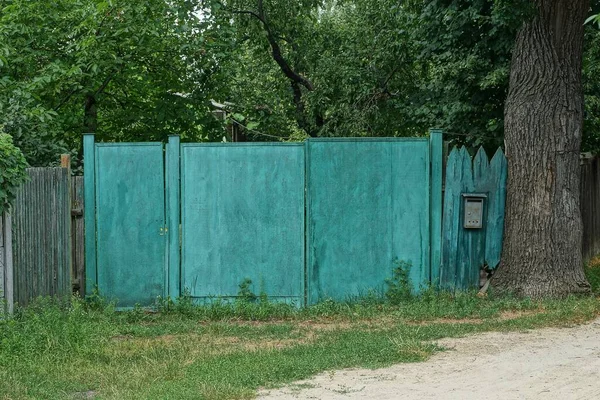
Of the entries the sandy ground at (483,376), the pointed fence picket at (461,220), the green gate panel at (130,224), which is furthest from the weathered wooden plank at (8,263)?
the pointed fence picket at (461,220)

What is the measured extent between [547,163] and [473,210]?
1050 millimetres

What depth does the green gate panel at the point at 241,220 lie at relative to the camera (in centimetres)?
1114

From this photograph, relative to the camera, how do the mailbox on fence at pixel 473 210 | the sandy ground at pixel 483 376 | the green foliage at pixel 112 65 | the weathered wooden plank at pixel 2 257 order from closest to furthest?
the sandy ground at pixel 483 376
the weathered wooden plank at pixel 2 257
the mailbox on fence at pixel 473 210
the green foliage at pixel 112 65

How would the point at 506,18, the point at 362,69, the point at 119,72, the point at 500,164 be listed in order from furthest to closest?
the point at 362,69 < the point at 119,72 < the point at 500,164 < the point at 506,18

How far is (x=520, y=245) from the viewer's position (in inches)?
433

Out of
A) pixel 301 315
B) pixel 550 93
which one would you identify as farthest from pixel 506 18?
pixel 301 315

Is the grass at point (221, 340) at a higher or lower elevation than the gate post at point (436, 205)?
lower

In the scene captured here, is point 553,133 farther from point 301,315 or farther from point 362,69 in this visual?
point 362,69

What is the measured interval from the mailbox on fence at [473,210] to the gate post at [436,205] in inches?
12.4

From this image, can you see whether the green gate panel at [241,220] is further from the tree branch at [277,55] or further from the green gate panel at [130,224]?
the tree branch at [277,55]

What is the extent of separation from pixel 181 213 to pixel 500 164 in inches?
156

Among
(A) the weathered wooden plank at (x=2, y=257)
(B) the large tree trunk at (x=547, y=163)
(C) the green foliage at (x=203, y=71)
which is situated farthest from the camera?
(C) the green foliage at (x=203, y=71)

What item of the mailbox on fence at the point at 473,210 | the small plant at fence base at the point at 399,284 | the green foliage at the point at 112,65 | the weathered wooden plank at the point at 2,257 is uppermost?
the green foliage at the point at 112,65

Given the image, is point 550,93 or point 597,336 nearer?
point 597,336
